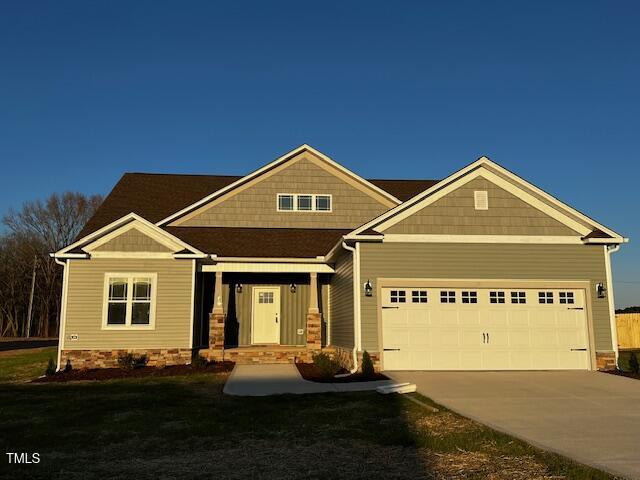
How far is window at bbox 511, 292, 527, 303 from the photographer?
45.7 ft

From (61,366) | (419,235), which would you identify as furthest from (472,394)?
(61,366)

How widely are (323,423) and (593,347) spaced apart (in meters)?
9.24

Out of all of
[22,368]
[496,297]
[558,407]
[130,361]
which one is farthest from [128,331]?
[558,407]

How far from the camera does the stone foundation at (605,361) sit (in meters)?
13.6

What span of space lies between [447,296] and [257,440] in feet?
27.1

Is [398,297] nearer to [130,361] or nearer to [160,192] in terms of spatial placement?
[130,361]

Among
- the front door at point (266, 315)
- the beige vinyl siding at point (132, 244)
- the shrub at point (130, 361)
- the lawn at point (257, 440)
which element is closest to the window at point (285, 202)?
the front door at point (266, 315)

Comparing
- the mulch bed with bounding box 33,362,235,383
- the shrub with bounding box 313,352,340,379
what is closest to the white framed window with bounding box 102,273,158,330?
the mulch bed with bounding box 33,362,235,383

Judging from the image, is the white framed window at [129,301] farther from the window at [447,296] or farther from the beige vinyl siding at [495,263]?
the window at [447,296]

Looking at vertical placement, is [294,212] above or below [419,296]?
above

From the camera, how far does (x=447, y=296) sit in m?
13.9

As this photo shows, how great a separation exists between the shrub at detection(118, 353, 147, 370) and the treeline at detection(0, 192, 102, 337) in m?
37.2

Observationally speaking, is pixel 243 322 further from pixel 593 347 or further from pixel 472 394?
pixel 593 347

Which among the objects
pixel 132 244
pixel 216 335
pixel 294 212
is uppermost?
pixel 294 212
